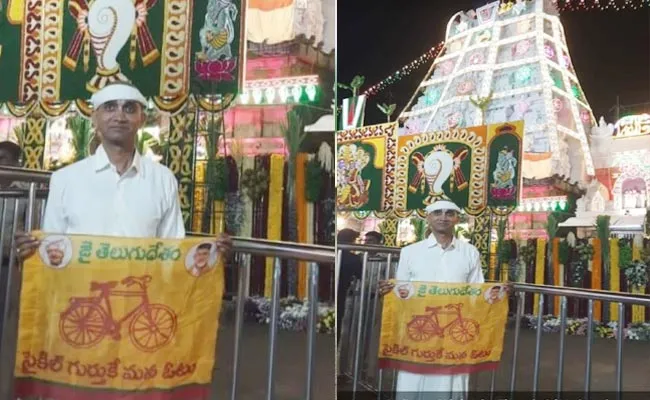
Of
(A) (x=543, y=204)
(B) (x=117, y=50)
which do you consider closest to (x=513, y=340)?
(A) (x=543, y=204)

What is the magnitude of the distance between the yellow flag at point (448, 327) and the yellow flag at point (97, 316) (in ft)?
2.75

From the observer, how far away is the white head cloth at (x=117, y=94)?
1.86m

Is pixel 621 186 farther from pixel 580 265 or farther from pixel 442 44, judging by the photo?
pixel 442 44

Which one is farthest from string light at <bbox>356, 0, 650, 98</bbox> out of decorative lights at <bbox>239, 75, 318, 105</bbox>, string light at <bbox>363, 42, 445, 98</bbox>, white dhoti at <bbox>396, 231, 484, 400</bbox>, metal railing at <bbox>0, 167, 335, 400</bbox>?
metal railing at <bbox>0, 167, 335, 400</bbox>

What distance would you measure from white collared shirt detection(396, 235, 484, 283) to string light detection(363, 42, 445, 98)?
59cm

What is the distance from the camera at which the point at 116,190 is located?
1812mm

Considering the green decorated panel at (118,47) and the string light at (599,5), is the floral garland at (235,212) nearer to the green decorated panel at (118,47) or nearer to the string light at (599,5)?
the green decorated panel at (118,47)

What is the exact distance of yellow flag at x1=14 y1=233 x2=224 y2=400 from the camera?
1.78 meters

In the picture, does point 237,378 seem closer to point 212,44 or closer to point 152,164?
point 152,164

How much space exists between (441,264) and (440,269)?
2 cm

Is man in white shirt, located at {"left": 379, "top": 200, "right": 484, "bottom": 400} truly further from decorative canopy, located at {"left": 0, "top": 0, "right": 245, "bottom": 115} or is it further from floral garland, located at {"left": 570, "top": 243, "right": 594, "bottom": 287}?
decorative canopy, located at {"left": 0, "top": 0, "right": 245, "bottom": 115}

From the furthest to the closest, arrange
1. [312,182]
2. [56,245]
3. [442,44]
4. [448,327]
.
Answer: [442,44], [448,327], [312,182], [56,245]

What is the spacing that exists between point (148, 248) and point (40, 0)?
2.88 feet

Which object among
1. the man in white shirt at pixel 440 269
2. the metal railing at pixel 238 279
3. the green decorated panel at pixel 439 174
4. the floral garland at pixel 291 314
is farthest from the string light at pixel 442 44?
the floral garland at pixel 291 314
